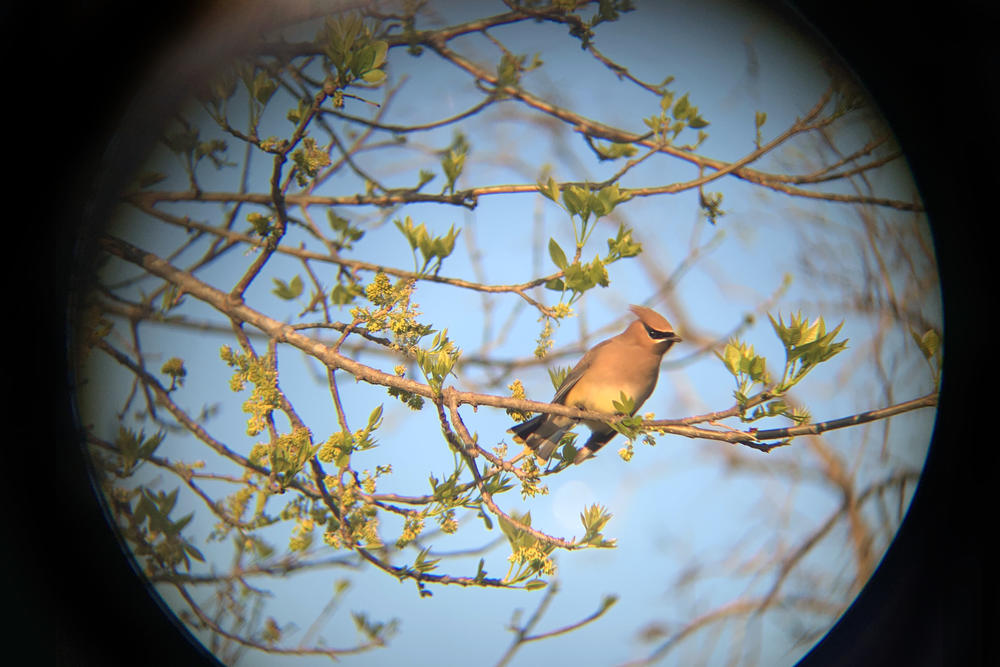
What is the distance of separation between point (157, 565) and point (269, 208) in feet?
2.09

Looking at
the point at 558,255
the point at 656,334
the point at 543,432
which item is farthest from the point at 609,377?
the point at 558,255

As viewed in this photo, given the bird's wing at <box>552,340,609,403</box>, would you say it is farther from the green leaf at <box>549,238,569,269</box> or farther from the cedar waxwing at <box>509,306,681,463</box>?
the green leaf at <box>549,238,569,269</box>

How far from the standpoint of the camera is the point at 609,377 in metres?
1.37

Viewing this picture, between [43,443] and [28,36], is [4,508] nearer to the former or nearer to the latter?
[43,443]

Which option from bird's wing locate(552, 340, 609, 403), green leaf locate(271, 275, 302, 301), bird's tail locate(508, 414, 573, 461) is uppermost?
green leaf locate(271, 275, 302, 301)

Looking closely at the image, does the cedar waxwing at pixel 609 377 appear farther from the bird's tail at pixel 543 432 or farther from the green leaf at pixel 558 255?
the green leaf at pixel 558 255

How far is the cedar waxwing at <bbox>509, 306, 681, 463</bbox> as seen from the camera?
3.53ft

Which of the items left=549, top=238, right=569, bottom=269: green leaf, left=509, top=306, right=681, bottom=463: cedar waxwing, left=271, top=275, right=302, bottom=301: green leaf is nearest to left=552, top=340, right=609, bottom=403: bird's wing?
left=509, top=306, right=681, bottom=463: cedar waxwing

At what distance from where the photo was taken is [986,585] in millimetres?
1132

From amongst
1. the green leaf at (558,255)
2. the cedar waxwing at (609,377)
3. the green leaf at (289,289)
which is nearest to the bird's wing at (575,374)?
the cedar waxwing at (609,377)

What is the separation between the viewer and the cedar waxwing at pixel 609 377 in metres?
1.08

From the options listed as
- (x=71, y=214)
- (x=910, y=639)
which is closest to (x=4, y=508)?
(x=71, y=214)

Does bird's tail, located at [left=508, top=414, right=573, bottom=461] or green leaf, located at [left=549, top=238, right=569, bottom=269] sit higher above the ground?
green leaf, located at [left=549, top=238, right=569, bottom=269]

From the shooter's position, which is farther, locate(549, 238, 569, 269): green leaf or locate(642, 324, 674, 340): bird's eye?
locate(642, 324, 674, 340): bird's eye
